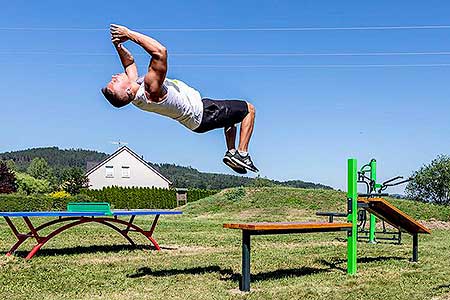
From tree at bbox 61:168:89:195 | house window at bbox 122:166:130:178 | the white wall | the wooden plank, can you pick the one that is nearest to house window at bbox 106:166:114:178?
the white wall

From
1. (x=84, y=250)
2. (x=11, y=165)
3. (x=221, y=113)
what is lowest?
(x=84, y=250)

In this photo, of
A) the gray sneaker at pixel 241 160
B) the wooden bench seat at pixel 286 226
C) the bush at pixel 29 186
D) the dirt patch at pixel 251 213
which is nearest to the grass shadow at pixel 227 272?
the wooden bench seat at pixel 286 226

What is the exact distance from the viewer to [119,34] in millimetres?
4492

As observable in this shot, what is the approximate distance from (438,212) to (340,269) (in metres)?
16.4

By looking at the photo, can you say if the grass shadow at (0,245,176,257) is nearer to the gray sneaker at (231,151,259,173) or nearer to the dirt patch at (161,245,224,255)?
the dirt patch at (161,245,224,255)

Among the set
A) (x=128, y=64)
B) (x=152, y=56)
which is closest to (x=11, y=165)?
(x=128, y=64)

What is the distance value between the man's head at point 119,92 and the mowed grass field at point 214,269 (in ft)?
9.36

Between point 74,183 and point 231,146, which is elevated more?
point 231,146

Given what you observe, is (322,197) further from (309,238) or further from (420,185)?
(420,185)

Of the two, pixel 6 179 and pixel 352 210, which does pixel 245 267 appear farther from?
pixel 6 179

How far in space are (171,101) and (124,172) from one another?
186 feet

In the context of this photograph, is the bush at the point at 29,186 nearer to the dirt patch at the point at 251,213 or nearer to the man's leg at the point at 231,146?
the dirt patch at the point at 251,213

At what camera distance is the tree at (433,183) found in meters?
43.8

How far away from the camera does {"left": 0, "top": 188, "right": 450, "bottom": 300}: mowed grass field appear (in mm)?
6984
